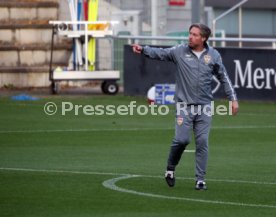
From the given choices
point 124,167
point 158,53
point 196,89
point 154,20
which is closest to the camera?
point 196,89

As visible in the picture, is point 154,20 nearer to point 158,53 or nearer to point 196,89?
point 158,53

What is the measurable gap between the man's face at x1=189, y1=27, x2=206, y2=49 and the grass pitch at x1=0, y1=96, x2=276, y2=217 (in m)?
1.63

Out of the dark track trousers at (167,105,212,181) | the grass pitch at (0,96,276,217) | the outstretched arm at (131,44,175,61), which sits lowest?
the grass pitch at (0,96,276,217)

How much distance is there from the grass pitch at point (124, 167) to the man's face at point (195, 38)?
1.63 m

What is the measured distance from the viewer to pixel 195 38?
13891mm

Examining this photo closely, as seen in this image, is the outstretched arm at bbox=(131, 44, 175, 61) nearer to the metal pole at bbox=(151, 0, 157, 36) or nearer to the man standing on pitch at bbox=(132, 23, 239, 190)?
the man standing on pitch at bbox=(132, 23, 239, 190)

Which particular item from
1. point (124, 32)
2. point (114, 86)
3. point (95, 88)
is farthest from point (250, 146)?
point (124, 32)

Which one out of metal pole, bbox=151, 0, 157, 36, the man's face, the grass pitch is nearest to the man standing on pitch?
the man's face

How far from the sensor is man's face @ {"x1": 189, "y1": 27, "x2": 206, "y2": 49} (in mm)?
13883

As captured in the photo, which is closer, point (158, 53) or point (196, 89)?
point (196, 89)

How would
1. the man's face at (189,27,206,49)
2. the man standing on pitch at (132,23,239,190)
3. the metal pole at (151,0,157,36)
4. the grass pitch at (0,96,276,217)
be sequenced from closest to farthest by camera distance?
the grass pitch at (0,96,276,217) < the man's face at (189,27,206,49) < the man standing on pitch at (132,23,239,190) < the metal pole at (151,0,157,36)

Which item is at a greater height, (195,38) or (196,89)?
(195,38)

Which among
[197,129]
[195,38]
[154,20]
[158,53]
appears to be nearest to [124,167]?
[197,129]

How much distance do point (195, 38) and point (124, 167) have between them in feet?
10.3
